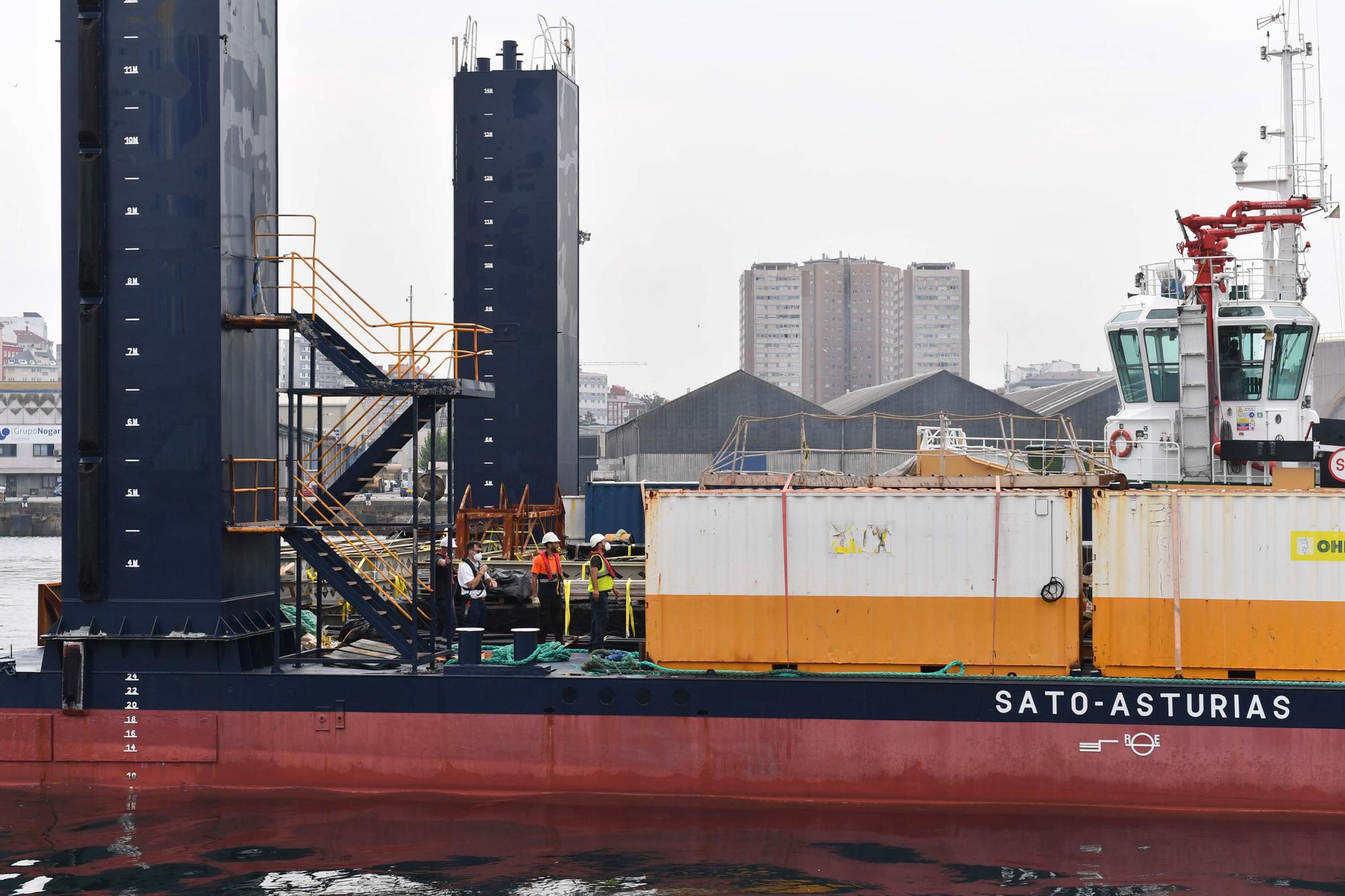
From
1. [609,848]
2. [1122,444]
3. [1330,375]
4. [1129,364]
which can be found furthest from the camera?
[1330,375]

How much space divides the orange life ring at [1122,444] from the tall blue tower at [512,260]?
1325 cm

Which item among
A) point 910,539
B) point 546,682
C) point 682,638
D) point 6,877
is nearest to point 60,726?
point 6,877

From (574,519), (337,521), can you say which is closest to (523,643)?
(337,521)

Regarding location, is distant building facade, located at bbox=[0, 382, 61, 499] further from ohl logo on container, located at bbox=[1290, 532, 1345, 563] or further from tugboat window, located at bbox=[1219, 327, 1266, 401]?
ohl logo on container, located at bbox=[1290, 532, 1345, 563]

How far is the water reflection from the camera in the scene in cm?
1422

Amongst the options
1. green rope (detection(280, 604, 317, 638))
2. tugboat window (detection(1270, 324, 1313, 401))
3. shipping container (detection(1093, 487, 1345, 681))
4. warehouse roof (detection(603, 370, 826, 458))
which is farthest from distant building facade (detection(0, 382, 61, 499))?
shipping container (detection(1093, 487, 1345, 681))

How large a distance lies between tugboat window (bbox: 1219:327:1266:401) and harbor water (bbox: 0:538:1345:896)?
7571 mm

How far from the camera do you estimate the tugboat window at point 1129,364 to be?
22.1 metres

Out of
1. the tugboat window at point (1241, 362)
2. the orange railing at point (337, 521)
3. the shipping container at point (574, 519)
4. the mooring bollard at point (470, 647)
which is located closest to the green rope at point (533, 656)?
the mooring bollard at point (470, 647)

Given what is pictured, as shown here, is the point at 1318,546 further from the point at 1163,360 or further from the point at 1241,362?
the point at 1163,360

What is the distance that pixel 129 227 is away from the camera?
17.2 m

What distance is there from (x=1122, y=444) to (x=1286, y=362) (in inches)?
114

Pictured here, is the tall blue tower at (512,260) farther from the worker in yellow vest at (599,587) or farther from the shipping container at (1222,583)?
the shipping container at (1222,583)

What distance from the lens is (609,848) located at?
1538 centimetres
